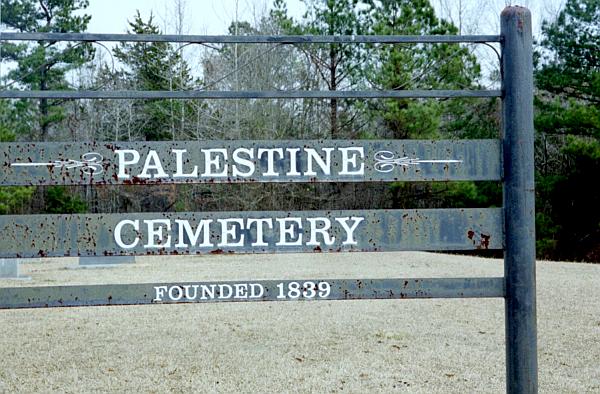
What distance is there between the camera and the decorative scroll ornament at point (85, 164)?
10.7 ft

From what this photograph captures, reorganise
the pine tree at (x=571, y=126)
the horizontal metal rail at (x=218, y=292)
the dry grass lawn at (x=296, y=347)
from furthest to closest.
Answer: the pine tree at (x=571, y=126) → the dry grass lawn at (x=296, y=347) → the horizontal metal rail at (x=218, y=292)

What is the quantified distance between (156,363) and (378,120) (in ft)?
65.6

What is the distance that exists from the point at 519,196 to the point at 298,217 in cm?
92

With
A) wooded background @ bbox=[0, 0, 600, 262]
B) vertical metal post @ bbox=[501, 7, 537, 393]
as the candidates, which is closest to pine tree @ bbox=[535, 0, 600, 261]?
wooded background @ bbox=[0, 0, 600, 262]

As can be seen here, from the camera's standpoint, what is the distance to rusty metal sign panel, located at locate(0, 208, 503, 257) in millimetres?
3248

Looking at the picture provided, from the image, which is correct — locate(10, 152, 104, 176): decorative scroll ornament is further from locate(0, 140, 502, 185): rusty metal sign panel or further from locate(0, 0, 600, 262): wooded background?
locate(0, 0, 600, 262): wooded background

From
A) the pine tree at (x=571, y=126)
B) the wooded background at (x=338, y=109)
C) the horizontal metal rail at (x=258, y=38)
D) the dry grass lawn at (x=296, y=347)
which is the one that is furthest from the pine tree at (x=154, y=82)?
the horizontal metal rail at (x=258, y=38)

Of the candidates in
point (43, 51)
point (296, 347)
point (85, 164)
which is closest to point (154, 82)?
point (43, 51)

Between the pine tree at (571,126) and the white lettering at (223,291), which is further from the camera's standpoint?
the pine tree at (571,126)

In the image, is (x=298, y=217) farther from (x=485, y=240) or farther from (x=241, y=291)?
(x=485, y=240)

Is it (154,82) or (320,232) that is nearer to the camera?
(320,232)

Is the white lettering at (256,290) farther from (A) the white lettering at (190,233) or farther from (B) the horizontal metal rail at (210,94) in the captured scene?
(B) the horizontal metal rail at (210,94)

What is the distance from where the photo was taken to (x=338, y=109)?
25625 mm

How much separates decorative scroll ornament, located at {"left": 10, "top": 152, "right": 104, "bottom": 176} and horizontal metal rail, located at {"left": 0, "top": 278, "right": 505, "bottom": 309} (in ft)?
1.58
